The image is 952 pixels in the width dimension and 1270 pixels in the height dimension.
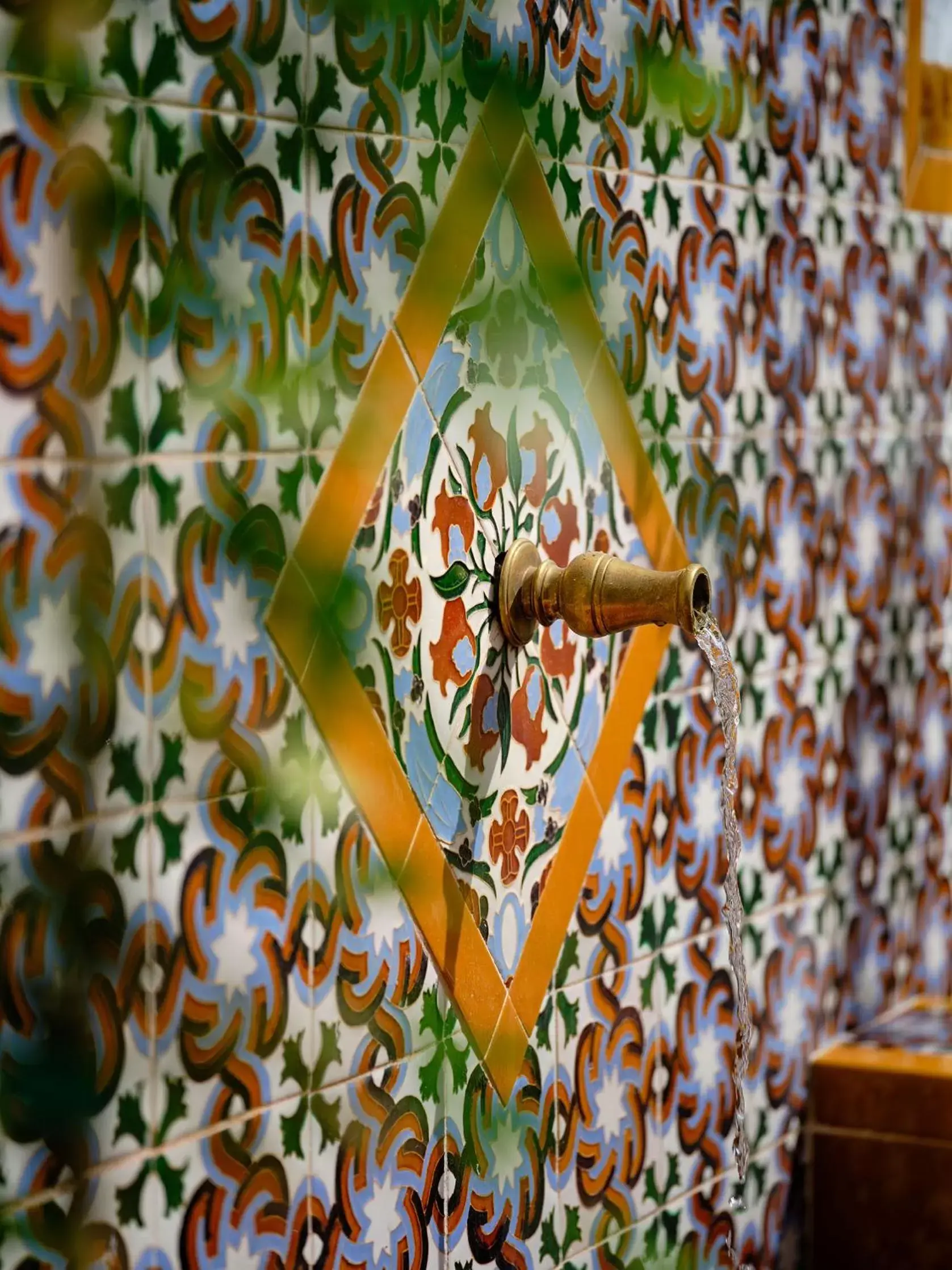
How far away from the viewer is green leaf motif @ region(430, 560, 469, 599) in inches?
46.2

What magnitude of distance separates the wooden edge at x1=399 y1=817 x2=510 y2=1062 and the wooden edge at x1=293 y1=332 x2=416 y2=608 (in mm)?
202

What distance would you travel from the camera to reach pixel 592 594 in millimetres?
1213

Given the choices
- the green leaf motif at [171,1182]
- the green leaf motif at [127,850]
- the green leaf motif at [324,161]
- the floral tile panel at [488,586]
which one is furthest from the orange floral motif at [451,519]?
the green leaf motif at [171,1182]

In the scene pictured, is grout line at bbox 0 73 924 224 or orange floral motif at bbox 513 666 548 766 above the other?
grout line at bbox 0 73 924 224

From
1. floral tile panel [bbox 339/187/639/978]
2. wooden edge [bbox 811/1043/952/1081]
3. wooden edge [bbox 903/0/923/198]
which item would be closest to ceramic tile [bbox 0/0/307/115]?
floral tile panel [bbox 339/187/639/978]

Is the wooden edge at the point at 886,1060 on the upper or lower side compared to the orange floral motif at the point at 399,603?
lower

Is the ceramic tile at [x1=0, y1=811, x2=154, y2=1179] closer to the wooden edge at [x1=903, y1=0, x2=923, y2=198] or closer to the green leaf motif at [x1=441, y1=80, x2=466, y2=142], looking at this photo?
the green leaf motif at [x1=441, y1=80, x2=466, y2=142]

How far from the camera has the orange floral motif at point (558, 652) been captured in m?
1.29

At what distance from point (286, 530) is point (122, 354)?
162 millimetres

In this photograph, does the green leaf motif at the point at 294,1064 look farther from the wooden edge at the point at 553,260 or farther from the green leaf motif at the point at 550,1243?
the wooden edge at the point at 553,260

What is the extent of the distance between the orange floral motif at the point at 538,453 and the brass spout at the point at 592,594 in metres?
0.04

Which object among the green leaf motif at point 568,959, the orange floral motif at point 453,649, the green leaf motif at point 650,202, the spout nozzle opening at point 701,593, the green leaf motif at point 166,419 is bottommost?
the green leaf motif at point 568,959

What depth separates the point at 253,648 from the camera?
1.01 m

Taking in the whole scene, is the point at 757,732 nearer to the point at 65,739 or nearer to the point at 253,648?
the point at 253,648
